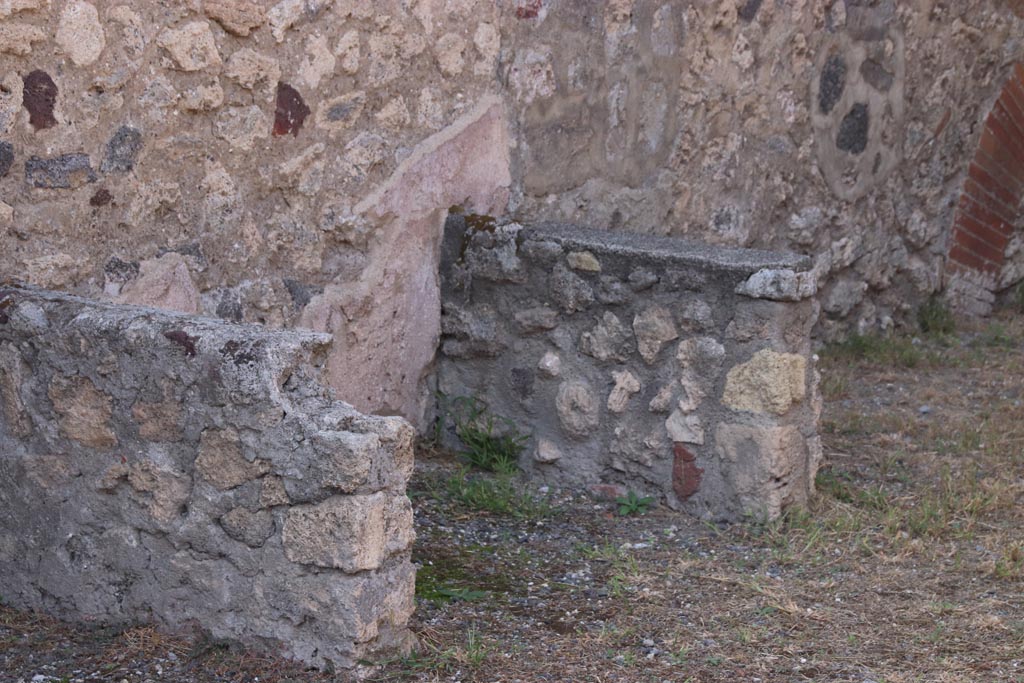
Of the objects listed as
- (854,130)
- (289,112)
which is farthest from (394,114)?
(854,130)

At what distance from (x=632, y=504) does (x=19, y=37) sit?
2039 mm

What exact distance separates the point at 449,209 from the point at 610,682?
1.82 metres

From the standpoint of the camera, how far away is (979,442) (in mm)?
4320

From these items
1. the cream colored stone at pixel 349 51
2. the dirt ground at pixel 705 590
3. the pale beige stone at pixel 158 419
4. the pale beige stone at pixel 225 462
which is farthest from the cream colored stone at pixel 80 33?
the dirt ground at pixel 705 590

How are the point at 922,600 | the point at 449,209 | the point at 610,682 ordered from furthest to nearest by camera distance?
the point at 449,209
the point at 922,600
the point at 610,682

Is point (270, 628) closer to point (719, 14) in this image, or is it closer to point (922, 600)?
point (922, 600)

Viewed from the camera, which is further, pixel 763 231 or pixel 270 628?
pixel 763 231

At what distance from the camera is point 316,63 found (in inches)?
138

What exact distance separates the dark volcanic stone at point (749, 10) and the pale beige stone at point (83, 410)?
10.0 ft

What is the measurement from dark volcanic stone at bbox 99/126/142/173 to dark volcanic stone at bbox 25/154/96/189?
48 mm

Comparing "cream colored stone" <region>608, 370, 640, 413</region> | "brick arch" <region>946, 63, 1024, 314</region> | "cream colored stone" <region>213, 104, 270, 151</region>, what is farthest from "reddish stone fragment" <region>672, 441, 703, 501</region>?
"brick arch" <region>946, 63, 1024, 314</region>

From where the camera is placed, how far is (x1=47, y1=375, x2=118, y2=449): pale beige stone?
8.71 ft

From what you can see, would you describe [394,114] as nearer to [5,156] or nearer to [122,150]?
[122,150]

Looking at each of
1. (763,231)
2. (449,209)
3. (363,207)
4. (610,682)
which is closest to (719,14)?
(763,231)
